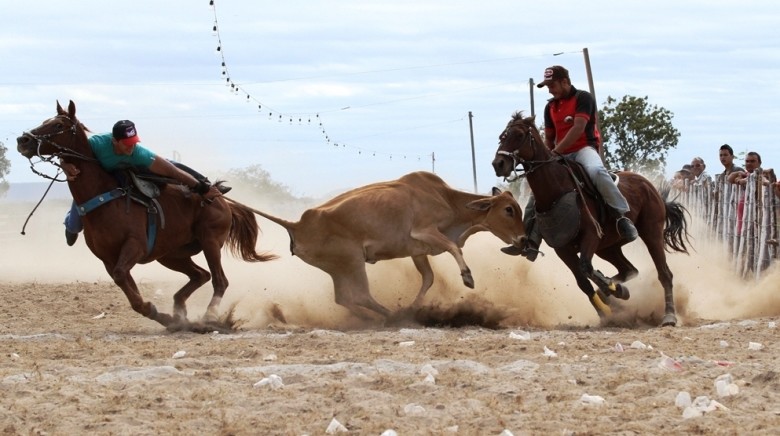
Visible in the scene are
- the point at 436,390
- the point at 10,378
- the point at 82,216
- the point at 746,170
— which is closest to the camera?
the point at 436,390

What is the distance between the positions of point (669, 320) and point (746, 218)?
5.50 meters

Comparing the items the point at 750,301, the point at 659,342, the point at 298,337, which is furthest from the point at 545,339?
the point at 750,301

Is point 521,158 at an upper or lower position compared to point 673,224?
upper

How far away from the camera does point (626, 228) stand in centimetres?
1177

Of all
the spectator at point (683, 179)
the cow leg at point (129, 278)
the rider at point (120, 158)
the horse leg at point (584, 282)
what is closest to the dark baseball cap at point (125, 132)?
the rider at point (120, 158)

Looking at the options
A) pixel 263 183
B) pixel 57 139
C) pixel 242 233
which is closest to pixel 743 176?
pixel 242 233

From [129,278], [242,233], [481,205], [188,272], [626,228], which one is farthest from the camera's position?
[242,233]

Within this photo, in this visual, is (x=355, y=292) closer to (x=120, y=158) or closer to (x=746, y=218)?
(x=120, y=158)

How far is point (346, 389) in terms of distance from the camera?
23.5ft

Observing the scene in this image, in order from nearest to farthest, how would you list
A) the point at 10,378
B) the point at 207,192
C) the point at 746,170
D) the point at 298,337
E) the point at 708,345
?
the point at 10,378
the point at 708,345
the point at 298,337
the point at 207,192
the point at 746,170

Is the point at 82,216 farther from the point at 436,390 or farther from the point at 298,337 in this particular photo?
the point at 436,390

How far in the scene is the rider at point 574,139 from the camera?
460 inches

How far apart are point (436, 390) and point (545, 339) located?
287 cm

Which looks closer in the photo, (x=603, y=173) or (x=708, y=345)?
(x=708, y=345)
